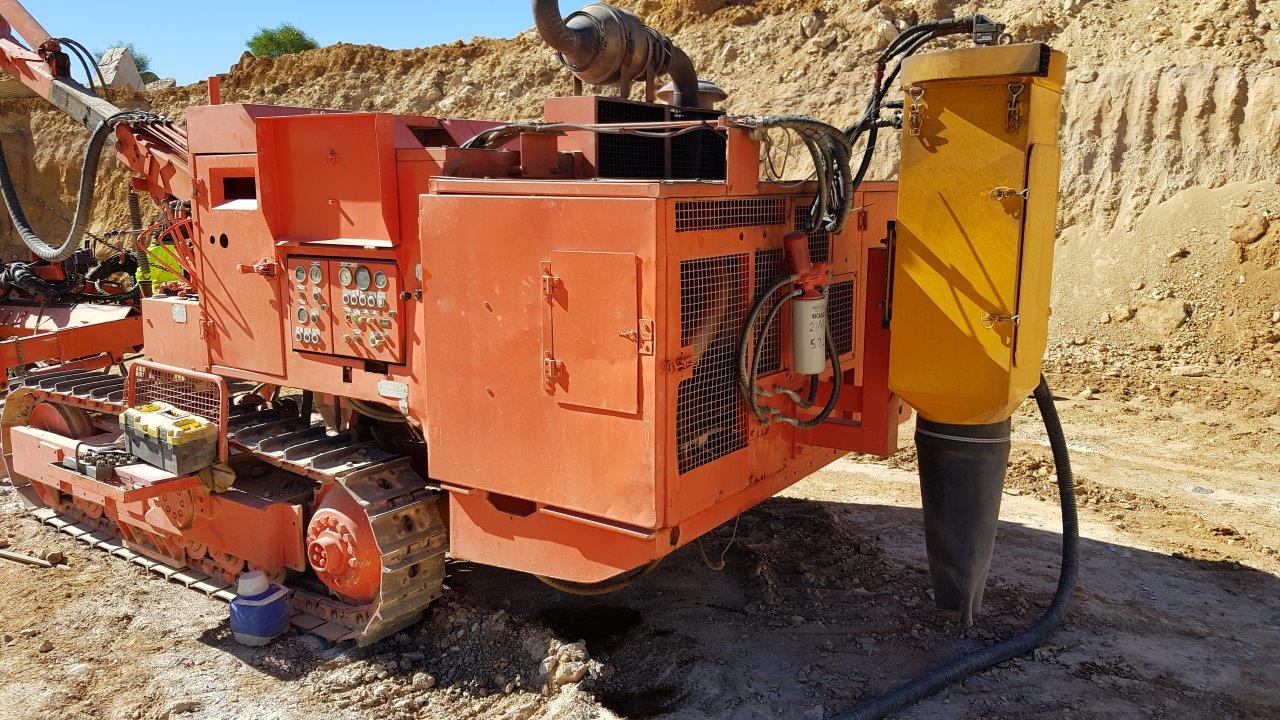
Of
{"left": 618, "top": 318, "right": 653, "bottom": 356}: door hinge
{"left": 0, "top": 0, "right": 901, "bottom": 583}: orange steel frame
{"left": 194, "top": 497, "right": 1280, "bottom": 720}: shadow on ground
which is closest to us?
{"left": 618, "top": 318, "right": 653, "bottom": 356}: door hinge

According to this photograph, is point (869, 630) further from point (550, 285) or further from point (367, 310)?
point (367, 310)

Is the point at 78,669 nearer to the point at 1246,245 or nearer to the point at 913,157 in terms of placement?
the point at 913,157

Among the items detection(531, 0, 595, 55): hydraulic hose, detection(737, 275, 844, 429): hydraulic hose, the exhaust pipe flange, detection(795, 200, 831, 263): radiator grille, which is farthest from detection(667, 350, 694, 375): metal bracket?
the exhaust pipe flange

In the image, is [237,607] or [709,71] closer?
[237,607]

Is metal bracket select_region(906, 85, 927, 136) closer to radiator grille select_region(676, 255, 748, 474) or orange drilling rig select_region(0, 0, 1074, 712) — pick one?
orange drilling rig select_region(0, 0, 1074, 712)

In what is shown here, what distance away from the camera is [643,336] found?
3838 millimetres

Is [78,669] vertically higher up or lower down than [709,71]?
lower down

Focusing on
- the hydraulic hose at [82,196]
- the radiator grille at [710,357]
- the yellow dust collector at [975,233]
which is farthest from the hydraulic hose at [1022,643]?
the hydraulic hose at [82,196]

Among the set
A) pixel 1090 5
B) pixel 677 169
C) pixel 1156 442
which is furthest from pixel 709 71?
pixel 677 169

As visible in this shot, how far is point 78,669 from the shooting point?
200 inches

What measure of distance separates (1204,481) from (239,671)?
23.9ft

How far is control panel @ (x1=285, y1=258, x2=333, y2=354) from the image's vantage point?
5113 millimetres

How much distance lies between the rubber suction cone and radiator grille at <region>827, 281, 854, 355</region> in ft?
2.03

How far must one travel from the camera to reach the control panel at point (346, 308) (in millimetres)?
4848
